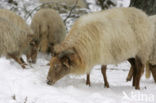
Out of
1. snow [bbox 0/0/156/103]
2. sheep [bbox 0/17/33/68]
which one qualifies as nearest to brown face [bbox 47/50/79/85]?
snow [bbox 0/0/156/103]

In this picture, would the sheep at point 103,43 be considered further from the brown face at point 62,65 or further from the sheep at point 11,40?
the sheep at point 11,40

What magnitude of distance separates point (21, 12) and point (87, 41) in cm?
584

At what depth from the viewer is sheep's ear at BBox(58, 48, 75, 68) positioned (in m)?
4.75

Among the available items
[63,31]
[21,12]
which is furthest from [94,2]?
[63,31]

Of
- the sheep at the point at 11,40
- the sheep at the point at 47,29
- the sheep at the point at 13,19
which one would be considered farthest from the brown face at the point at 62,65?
the sheep at the point at 47,29

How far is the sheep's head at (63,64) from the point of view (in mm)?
4781

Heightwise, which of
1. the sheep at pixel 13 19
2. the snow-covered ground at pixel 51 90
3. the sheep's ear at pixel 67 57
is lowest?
the snow-covered ground at pixel 51 90

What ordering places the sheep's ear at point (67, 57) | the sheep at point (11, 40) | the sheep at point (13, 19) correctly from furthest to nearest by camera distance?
the sheep at point (13, 19)
the sheep at point (11, 40)
the sheep's ear at point (67, 57)

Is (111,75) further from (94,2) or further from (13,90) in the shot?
(94,2)

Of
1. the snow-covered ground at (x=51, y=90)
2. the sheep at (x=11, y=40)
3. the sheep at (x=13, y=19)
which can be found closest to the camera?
the snow-covered ground at (x=51, y=90)

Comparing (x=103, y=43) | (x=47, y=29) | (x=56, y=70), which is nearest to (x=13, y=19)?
(x=47, y=29)

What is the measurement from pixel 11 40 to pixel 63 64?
156 centimetres

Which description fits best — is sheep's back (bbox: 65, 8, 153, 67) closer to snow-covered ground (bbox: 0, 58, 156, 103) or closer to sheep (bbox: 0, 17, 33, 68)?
snow-covered ground (bbox: 0, 58, 156, 103)

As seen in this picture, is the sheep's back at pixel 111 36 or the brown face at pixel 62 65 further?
the sheep's back at pixel 111 36
